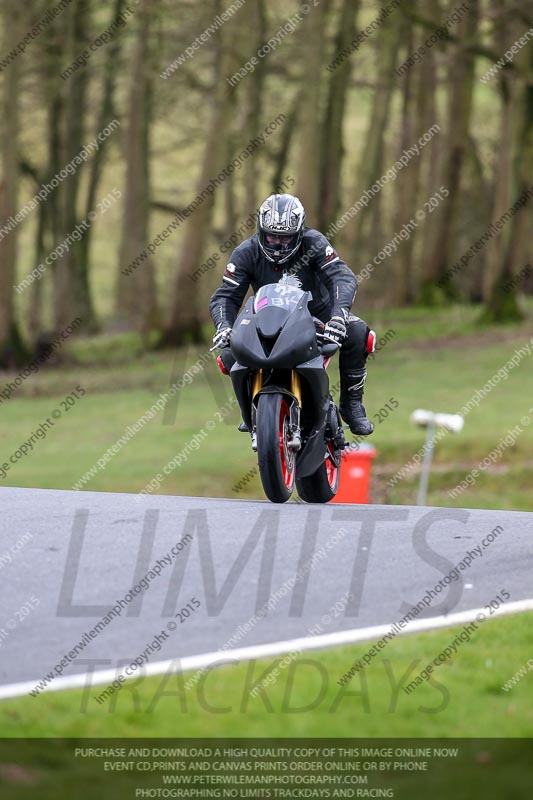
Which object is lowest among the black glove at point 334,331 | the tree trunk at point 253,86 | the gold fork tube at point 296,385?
the tree trunk at point 253,86

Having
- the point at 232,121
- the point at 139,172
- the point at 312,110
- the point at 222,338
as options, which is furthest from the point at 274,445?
the point at 232,121

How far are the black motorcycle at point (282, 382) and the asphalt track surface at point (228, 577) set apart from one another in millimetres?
444

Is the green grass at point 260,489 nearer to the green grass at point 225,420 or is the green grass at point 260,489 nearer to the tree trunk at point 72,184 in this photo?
the green grass at point 225,420

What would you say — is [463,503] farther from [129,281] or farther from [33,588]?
[129,281]

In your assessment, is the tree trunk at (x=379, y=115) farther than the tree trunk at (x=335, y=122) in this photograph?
No

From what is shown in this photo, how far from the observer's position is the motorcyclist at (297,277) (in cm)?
953

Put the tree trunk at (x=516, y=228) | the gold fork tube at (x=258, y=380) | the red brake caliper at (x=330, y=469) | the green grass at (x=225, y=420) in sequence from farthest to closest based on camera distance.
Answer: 1. the tree trunk at (x=516, y=228)
2. the green grass at (x=225, y=420)
3. the red brake caliper at (x=330, y=469)
4. the gold fork tube at (x=258, y=380)

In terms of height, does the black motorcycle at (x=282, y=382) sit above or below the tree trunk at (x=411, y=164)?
above

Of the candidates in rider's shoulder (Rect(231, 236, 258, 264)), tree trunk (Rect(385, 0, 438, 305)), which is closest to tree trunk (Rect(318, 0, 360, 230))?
tree trunk (Rect(385, 0, 438, 305))

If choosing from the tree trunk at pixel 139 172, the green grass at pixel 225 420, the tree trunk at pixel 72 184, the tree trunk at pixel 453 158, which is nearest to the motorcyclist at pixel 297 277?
the green grass at pixel 225 420

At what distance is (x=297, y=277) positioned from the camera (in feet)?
32.9

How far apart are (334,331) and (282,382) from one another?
0.53m

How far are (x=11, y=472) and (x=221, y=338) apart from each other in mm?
12429

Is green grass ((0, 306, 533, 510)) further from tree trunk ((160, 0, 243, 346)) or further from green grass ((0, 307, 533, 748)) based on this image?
tree trunk ((160, 0, 243, 346))
